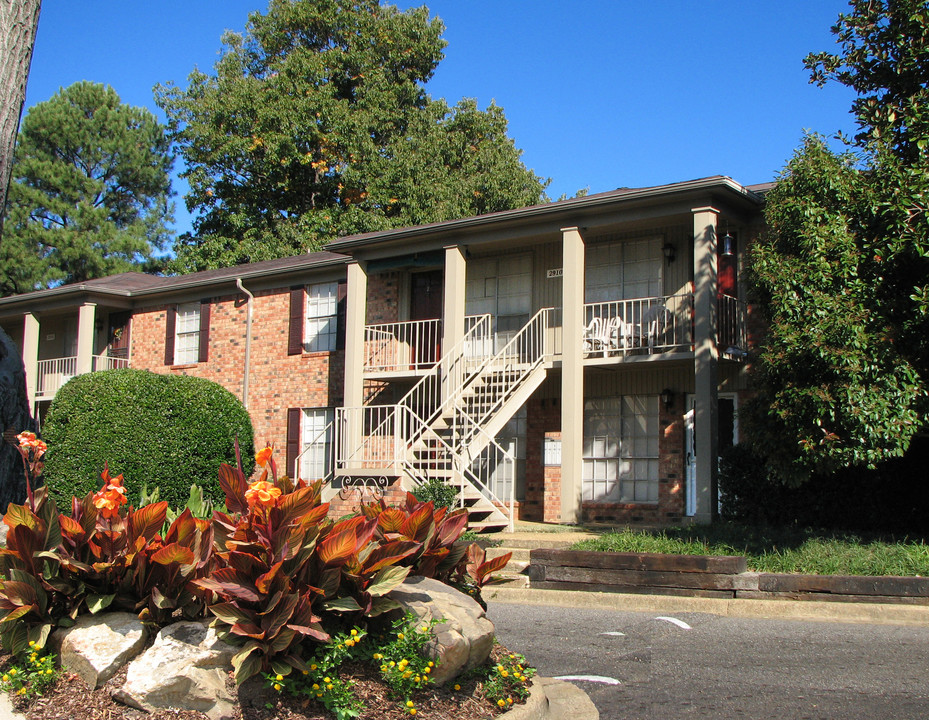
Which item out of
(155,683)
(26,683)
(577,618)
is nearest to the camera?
(155,683)

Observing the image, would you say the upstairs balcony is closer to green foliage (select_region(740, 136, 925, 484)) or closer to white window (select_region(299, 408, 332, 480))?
white window (select_region(299, 408, 332, 480))

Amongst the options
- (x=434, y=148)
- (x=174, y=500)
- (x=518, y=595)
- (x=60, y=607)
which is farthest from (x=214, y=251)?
(x=60, y=607)

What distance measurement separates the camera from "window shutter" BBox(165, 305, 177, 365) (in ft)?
76.2

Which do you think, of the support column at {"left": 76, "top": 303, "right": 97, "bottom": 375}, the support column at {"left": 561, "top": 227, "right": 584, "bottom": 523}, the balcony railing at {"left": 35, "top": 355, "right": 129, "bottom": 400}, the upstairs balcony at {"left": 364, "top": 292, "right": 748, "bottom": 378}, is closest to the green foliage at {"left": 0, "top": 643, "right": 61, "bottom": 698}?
the support column at {"left": 561, "top": 227, "right": 584, "bottom": 523}

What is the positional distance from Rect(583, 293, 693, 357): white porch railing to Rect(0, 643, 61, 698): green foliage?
38.6ft

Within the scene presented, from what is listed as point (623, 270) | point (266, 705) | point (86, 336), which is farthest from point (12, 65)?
point (86, 336)

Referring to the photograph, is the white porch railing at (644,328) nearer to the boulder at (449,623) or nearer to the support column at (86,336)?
the boulder at (449,623)

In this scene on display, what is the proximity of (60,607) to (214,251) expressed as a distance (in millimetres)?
29596

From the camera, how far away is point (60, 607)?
4.76 m

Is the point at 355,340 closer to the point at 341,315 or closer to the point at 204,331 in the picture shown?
the point at 341,315

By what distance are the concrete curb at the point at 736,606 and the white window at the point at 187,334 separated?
14885 mm

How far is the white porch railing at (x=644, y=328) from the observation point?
15.4m

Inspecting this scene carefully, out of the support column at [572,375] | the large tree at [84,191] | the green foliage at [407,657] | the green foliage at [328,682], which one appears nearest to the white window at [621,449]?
the support column at [572,375]

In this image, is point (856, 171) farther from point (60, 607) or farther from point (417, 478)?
point (60, 607)
